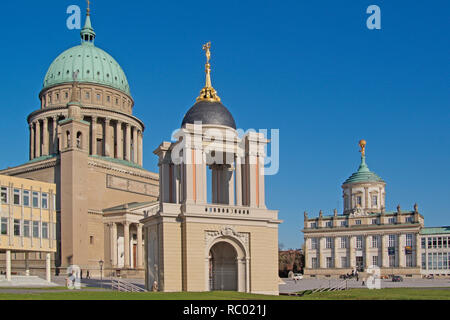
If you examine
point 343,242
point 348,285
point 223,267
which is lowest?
point 348,285

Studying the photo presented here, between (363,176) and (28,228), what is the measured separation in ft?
296

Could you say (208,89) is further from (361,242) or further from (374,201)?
(374,201)

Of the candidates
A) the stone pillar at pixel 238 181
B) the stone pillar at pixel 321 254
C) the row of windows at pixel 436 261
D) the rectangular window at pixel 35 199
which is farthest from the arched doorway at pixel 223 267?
the stone pillar at pixel 321 254

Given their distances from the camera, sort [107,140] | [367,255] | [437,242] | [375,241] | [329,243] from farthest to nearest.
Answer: [329,243] → [375,241] → [367,255] → [437,242] → [107,140]

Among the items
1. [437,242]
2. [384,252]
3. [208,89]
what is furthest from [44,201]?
[437,242]

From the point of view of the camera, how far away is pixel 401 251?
12888 cm

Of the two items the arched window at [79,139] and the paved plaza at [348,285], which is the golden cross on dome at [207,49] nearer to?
the paved plaza at [348,285]

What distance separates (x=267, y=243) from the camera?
47656 millimetres

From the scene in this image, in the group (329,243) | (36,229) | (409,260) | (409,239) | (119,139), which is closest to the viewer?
(36,229)

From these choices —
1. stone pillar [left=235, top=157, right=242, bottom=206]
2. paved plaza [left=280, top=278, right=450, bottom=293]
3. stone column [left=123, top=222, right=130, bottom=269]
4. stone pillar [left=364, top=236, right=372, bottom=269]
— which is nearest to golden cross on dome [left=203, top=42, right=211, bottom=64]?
stone pillar [left=235, top=157, right=242, bottom=206]

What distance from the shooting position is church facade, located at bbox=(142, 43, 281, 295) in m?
43.7
